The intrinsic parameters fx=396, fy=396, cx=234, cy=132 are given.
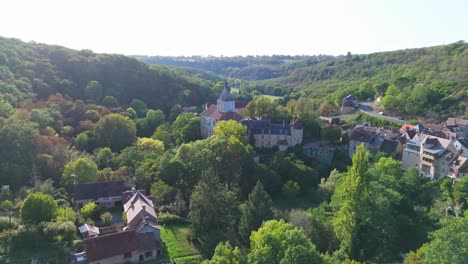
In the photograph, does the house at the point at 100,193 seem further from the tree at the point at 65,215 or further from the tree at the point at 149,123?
the tree at the point at 149,123

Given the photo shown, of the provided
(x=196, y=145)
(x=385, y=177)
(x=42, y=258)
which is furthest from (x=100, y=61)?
(x=385, y=177)

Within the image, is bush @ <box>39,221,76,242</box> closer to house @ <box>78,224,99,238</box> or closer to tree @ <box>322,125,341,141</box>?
house @ <box>78,224,99,238</box>

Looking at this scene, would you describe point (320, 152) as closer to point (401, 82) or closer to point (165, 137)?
point (165, 137)

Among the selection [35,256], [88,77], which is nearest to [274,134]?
[35,256]

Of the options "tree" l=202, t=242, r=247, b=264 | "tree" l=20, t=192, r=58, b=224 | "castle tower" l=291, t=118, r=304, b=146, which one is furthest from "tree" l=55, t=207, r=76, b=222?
"castle tower" l=291, t=118, r=304, b=146

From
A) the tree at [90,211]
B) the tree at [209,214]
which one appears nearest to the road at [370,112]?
the tree at [209,214]

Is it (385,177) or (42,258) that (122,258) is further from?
(385,177)
